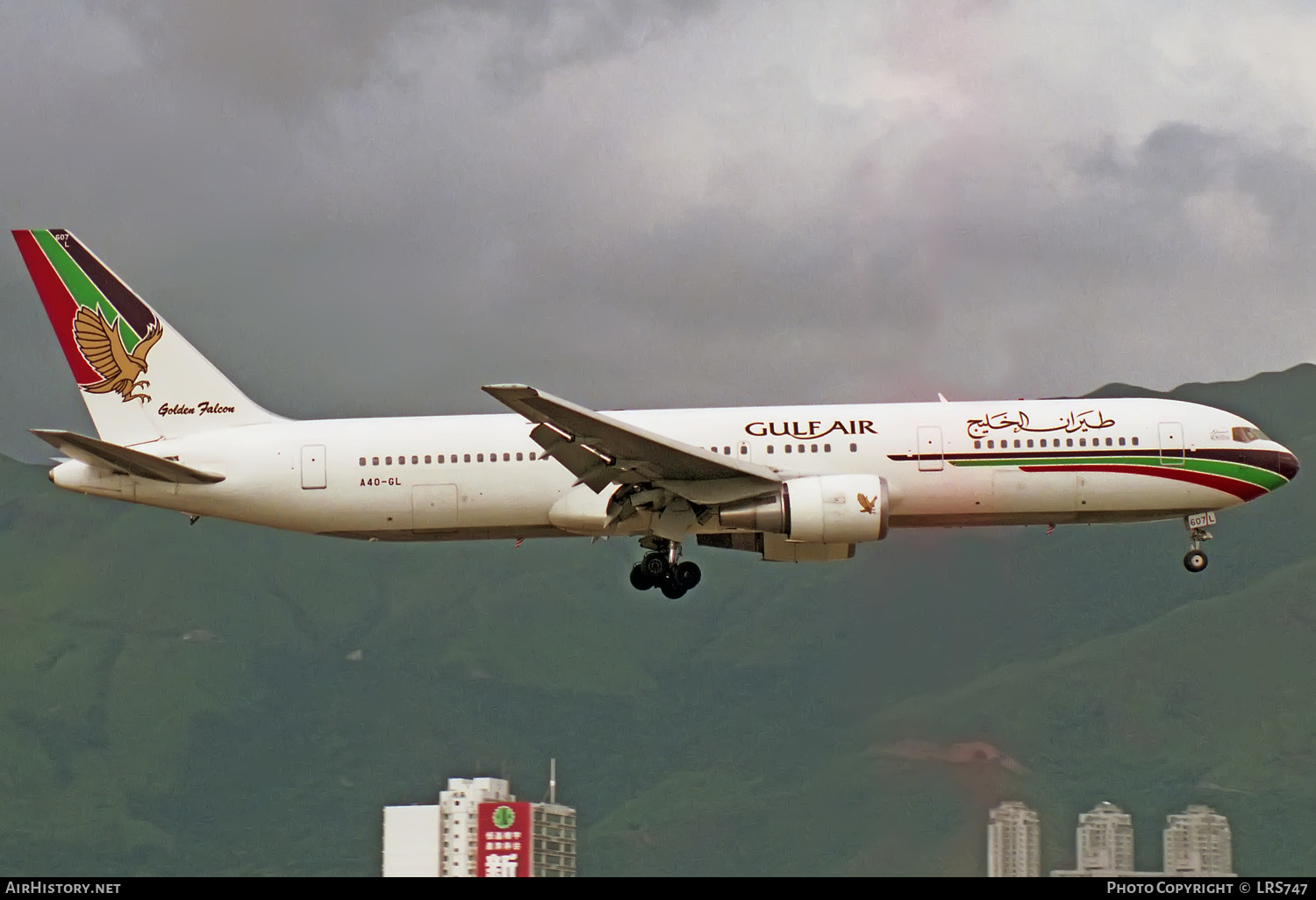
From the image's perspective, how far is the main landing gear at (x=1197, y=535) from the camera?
44.6 m

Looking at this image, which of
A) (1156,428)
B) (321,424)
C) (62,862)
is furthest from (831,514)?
(62,862)

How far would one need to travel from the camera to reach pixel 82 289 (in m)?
46.9

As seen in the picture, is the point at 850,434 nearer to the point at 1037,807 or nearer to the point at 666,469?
the point at 666,469

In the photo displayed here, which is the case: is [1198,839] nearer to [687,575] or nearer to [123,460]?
[687,575]

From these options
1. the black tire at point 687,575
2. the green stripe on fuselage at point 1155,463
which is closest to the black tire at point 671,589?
the black tire at point 687,575

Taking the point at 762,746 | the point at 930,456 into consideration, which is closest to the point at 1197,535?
the point at 930,456

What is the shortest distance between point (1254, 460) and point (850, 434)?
35.7ft

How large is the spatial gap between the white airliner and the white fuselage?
0.04 meters

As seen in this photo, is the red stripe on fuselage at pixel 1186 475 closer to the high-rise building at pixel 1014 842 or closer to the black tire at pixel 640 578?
the black tire at pixel 640 578

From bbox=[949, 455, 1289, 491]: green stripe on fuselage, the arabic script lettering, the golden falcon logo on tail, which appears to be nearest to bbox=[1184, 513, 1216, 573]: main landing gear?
bbox=[949, 455, 1289, 491]: green stripe on fuselage

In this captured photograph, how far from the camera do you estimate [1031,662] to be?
119250 millimetres

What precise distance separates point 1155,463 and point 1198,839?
8570 cm

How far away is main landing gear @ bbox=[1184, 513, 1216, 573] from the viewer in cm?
4462

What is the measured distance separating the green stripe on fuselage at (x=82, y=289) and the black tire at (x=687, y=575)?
647 inches
